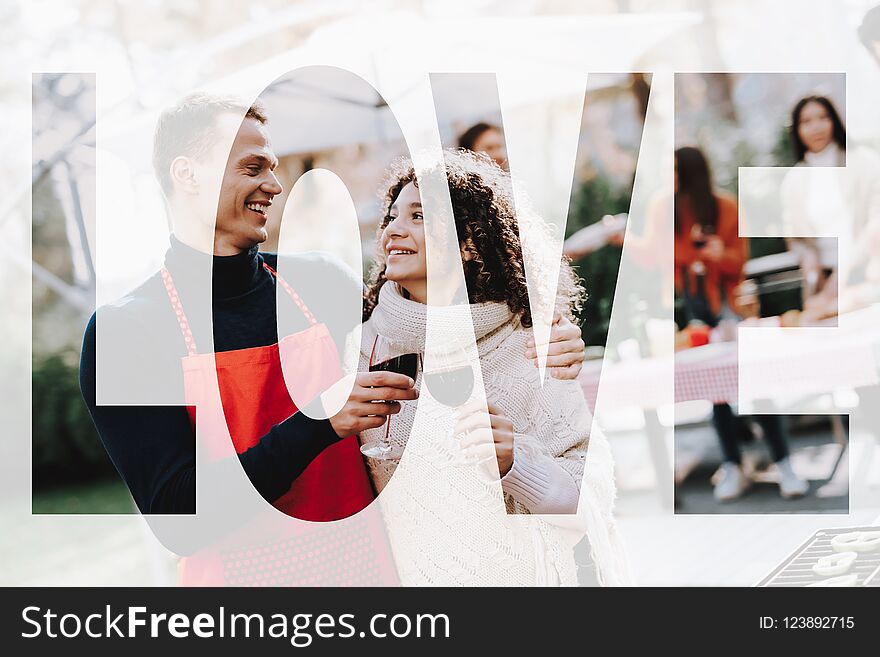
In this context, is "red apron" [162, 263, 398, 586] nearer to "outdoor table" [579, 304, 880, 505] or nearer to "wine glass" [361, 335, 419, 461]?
"wine glass" [361, 335, 419, 461]

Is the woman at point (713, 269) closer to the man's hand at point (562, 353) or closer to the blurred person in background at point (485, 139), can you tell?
the blurred person in background at point (485, 139)

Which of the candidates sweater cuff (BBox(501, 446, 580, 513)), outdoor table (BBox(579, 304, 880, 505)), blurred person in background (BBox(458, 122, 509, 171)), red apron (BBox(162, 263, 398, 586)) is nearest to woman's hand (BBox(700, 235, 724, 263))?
outdoor table (BBox(579, 304, 880, 505))

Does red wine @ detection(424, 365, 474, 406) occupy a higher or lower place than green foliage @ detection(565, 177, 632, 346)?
lower

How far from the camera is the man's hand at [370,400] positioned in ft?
4.16

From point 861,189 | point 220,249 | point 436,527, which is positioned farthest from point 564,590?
point 861,189

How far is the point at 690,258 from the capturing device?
295cm

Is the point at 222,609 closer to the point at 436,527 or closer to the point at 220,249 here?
the point at 436,527

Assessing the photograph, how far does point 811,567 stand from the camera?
1694 mm

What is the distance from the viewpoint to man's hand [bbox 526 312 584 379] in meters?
1.44

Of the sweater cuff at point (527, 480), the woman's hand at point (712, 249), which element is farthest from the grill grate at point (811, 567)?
the woman's hand at point (712, 249)

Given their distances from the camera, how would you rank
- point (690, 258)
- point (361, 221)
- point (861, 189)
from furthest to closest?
point (690, 258) < point (861, 189) < point (361, 221)

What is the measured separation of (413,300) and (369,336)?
10 centimetres

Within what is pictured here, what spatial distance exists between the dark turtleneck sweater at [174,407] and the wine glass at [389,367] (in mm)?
131

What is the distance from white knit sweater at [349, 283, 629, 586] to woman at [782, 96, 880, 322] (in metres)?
1.42
